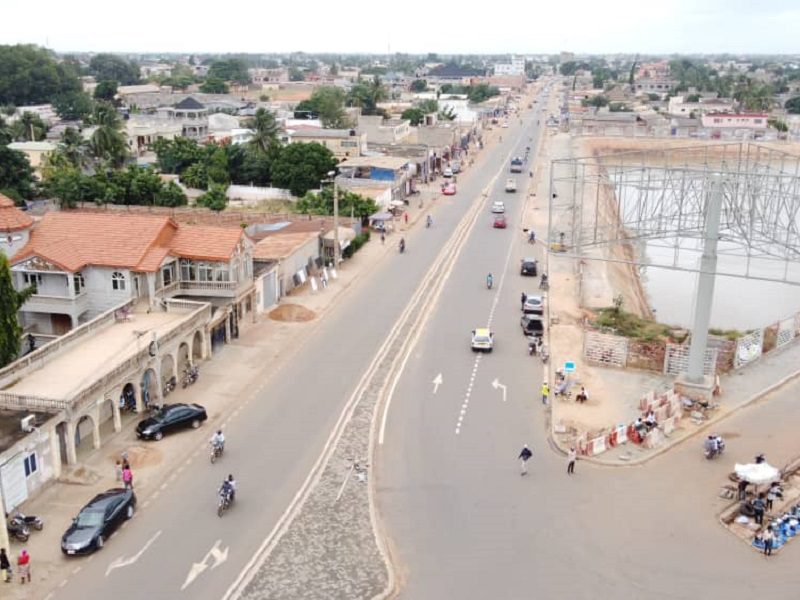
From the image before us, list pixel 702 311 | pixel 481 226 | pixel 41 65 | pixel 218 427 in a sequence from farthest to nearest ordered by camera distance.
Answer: pixel 41 65, pixel 481 226, pixel 702 311, pixel 218 427

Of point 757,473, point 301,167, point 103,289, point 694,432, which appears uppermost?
point 301,167

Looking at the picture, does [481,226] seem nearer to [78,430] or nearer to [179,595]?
[78,430]

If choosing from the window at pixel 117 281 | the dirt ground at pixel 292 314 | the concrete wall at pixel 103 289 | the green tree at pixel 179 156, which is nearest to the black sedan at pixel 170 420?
the concrete wall at pixel 103 289

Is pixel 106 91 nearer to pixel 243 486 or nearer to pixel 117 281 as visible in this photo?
pixel 117 281

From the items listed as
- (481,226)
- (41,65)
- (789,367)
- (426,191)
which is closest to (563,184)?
(426,191)

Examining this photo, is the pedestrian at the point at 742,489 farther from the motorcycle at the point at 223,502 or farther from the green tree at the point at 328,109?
the green tree at the point at 328,109

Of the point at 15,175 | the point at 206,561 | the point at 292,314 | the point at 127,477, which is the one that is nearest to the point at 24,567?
the point at 206,561
